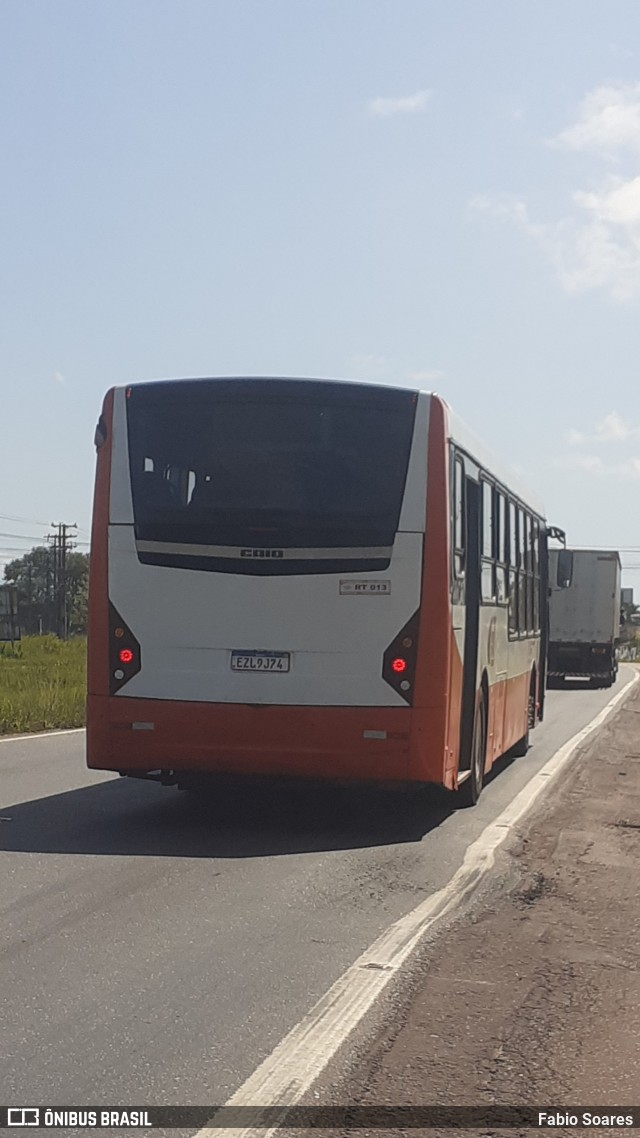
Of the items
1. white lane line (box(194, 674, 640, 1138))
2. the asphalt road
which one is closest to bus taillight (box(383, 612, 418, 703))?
the asphalt road

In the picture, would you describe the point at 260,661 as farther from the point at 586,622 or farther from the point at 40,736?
the point at 586,622

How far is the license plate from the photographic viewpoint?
1137cm

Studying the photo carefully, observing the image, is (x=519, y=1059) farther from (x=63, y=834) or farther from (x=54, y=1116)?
(x=63, y=834)

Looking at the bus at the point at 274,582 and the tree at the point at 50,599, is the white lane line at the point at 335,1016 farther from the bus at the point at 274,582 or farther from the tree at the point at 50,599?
the tree at the point at 50,599

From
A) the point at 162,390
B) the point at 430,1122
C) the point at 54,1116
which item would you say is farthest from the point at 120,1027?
the point at 162,390

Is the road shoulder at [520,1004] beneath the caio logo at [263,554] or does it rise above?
beneath

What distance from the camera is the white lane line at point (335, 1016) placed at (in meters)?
5.16

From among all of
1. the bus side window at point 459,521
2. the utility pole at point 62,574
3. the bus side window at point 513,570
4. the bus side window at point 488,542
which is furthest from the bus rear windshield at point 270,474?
the utility pole at point 62,574

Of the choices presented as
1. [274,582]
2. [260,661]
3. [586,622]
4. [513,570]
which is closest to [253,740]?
[260,661]

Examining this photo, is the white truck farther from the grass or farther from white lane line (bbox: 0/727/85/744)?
white lane line (bbox: 0/727/85/744)

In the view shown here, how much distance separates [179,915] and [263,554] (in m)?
3.71

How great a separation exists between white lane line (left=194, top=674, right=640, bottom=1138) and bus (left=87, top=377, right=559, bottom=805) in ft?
4.40

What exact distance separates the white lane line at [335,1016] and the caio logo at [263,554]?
2.51 meters

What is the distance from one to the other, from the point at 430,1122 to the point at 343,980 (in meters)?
1.88
